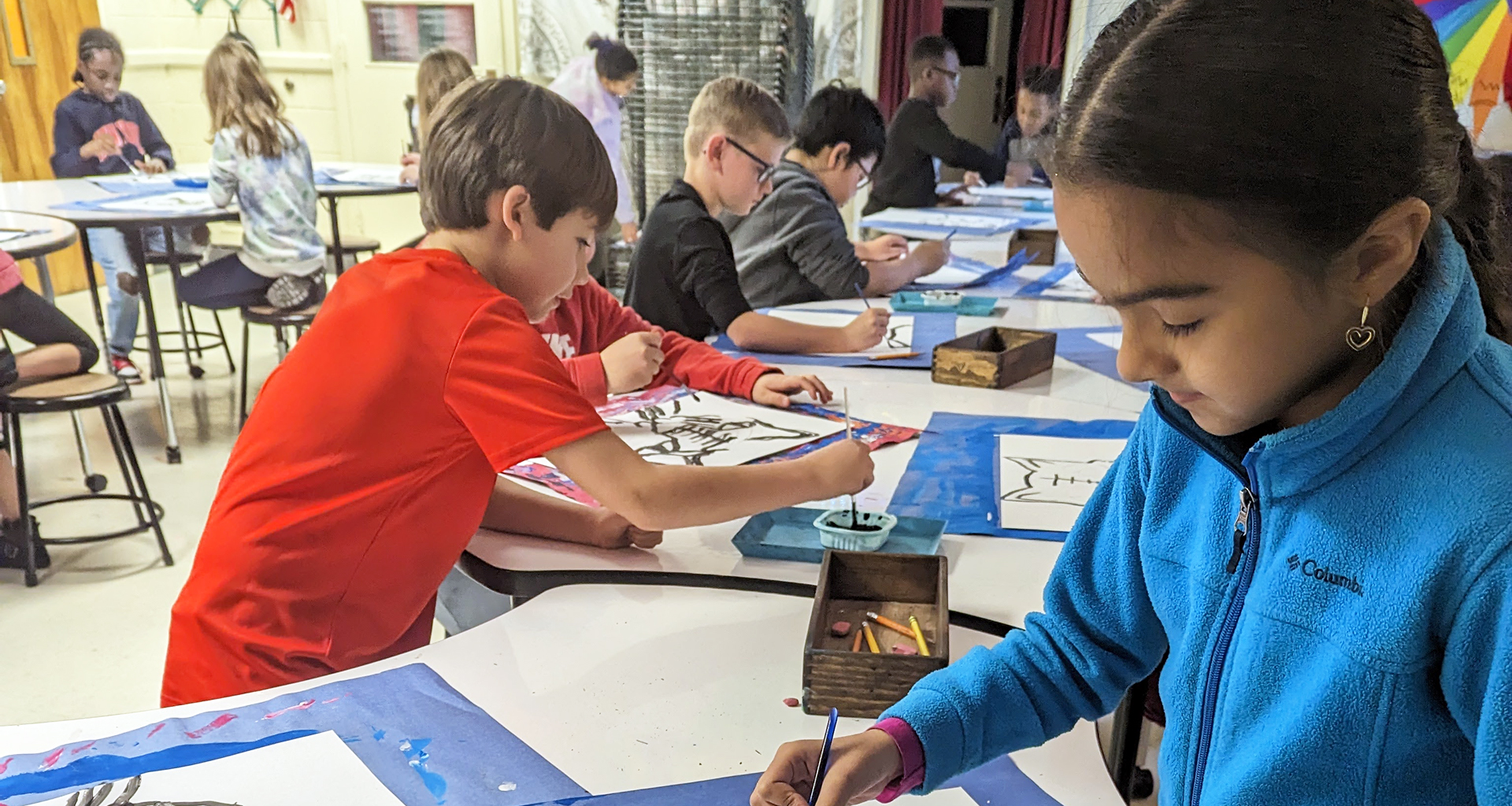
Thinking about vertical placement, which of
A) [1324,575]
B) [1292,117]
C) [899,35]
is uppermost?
[899,35]

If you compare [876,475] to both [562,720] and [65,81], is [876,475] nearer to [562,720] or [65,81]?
[562,720]

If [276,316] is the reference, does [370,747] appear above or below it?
above

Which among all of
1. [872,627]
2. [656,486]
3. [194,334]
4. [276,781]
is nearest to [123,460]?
[194,334]

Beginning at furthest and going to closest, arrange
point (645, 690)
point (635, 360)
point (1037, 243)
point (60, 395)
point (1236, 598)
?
point (1037, 243)
point (60, 395)
point (635, 360)
point (645, 690)
point (1236, 598)

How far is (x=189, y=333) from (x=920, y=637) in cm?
395

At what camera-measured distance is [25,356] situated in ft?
8.58

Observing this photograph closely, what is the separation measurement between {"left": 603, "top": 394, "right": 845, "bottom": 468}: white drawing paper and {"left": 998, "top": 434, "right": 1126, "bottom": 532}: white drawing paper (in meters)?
0.26

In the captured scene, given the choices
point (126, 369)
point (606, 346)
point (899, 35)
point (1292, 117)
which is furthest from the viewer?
point (899, 35)

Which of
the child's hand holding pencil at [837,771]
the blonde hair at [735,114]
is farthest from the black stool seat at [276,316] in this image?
the child's hand holding pencil at [837,771]

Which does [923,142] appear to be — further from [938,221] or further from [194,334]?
[194,334]

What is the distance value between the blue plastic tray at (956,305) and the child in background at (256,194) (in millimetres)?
2122

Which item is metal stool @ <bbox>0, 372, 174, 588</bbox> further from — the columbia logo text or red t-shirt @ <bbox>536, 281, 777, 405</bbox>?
the columbia logo text

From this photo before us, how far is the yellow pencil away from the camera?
886 millimetres

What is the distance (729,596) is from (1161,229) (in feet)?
1.99
